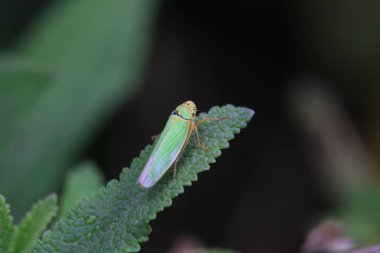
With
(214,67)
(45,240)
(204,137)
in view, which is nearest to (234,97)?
(214,67)

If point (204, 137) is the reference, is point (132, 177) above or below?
below

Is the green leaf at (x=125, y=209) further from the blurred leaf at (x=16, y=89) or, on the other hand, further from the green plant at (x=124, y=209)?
the blurred leaf at (x=16, y=89)

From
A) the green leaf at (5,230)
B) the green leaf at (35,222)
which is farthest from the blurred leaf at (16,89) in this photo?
the green leaf at (5,230)

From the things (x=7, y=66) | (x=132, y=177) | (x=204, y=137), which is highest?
(x=7, y=66)

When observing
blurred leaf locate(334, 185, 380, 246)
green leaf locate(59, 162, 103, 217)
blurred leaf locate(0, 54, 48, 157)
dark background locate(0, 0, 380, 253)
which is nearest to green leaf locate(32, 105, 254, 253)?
green leaf locate(59, 162, 103, 217)

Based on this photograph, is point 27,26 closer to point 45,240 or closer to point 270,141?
point 270,141

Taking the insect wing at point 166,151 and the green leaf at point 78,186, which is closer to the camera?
the insect wing at point 166,151

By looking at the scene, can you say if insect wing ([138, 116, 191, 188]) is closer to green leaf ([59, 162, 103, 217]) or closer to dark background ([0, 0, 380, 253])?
green leaf ([59, 162, 103, 217])

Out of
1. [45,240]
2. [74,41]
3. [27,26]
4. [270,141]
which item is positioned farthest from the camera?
[270,141]
